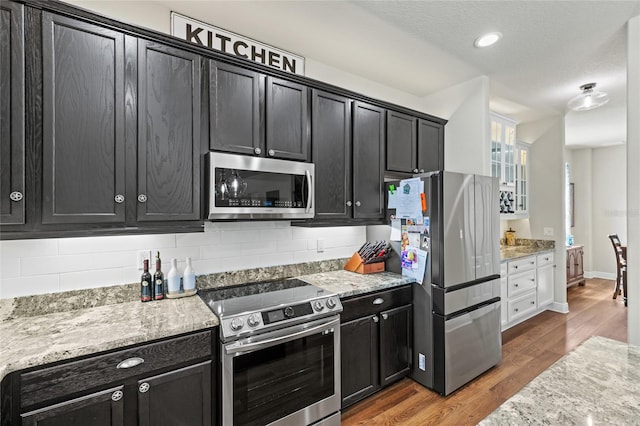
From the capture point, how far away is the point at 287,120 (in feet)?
7.52

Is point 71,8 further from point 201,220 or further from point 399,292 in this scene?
point 399,292

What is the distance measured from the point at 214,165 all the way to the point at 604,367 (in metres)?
2.02

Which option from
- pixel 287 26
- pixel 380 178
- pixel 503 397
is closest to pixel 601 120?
pixel 380 178

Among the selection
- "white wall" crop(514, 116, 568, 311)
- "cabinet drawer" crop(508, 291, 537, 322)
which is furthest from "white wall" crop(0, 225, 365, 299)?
"white wall" crop(514, 116, 568, 311)

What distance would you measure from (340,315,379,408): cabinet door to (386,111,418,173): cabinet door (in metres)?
Answer: 1.47

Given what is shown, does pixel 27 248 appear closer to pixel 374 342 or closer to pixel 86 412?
pixel 86 412

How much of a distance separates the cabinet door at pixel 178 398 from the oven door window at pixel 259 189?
3.14ft

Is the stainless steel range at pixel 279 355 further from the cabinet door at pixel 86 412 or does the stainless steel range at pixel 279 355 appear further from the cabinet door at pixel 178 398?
the cabinet door at pixel 86 412

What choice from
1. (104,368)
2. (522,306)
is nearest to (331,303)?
(104,368)

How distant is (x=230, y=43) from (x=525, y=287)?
177 inches

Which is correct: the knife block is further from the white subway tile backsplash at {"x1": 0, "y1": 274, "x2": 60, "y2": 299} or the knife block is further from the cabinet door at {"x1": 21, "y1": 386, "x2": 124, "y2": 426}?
the white subway tile backsplash at {"x1": 0, "y1": 274, "x2": 60, "y2": 299}

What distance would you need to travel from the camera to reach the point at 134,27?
67.1 inches

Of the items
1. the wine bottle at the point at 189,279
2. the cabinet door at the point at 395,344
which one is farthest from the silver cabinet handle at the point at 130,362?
the cabinet door at the point at 395,344

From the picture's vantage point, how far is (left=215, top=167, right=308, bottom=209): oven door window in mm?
1953
